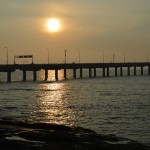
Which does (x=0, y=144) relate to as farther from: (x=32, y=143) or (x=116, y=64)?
(x=116, y=64)

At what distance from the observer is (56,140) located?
2841 cm

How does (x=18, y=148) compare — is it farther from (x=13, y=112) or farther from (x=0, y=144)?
(x=13, y=112)

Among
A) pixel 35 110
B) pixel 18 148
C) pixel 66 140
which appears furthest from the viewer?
pixel 35 110

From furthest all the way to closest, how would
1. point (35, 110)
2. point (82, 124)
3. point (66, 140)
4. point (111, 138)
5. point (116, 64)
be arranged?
point (116, 64), point (35, 110), point (82, 124), point (111, 138), point (66, 140)

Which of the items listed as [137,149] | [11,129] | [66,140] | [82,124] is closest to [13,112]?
[82,124]

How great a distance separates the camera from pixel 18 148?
25281 millimetres

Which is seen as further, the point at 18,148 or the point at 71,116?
the point at 71,116

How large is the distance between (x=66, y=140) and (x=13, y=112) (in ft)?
78.8

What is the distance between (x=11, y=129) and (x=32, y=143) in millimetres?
5608

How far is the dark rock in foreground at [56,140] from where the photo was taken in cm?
2595

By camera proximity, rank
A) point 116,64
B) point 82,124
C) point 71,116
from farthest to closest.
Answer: point 116,64, point 71,116, point 82,124

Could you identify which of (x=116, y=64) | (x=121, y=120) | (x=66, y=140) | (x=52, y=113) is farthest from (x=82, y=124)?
(x=116, y=64)

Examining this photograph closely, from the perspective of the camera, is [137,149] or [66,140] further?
[66,140]

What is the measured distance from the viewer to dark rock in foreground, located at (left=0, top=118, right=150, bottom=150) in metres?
26.0
